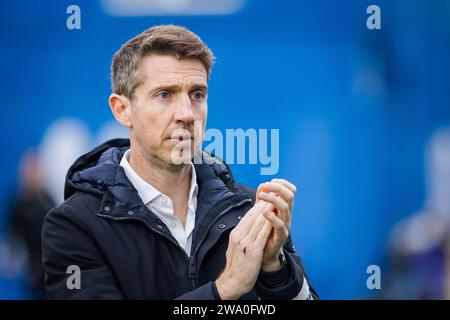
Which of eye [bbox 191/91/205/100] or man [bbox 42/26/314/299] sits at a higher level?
eye [bbox 191/91/205/100]

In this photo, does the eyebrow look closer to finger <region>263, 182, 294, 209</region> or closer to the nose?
the nose

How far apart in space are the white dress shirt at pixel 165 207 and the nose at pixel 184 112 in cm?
31

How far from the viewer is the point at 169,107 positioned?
8.50 feet

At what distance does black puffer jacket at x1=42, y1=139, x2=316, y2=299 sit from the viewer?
2.30 m

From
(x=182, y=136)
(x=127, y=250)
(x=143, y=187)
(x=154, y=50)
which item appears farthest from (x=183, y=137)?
(x=127, y=250)

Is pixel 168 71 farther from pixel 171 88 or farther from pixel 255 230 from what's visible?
pixel 255 230

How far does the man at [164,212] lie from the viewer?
2.26 meters

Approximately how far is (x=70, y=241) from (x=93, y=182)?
11.1 inches

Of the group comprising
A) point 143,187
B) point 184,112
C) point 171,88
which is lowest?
point 143,187

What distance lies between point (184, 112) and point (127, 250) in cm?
62

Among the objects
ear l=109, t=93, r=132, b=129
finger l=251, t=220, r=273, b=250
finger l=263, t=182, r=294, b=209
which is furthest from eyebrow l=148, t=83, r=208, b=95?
finger l=251, t=220, r=273, b=250

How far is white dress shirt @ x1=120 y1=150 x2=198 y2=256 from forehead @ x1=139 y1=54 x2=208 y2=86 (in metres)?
0.40

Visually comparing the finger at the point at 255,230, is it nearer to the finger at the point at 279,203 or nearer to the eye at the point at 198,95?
the finger at the point at 279,203

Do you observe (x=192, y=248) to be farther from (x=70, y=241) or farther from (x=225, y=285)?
(x=70, y=241)
